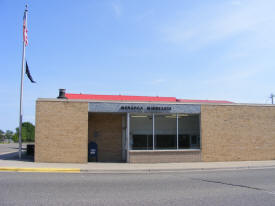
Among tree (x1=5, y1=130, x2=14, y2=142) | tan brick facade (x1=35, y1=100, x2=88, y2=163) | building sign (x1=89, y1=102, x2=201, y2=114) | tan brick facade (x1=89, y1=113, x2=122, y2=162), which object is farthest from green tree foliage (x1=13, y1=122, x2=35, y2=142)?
building sign (x1=89, y1=102, x2=201, y2=114)

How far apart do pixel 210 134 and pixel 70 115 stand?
879 cm

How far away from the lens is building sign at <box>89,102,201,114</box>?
697 inches

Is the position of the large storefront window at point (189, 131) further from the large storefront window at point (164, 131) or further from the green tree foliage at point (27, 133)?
the green tree foliage at point (27, 133)

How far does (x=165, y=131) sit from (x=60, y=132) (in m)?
6.98

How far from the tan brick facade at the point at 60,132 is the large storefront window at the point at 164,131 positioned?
10.8ft

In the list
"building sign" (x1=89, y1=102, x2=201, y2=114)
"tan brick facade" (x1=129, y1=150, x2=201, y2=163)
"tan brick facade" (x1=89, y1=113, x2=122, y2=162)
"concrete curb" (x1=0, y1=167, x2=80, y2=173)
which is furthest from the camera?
"tan brick facade" (x1=89, y1=113, x2=122, y2=162)

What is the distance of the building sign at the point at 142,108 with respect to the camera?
1770 centimetres

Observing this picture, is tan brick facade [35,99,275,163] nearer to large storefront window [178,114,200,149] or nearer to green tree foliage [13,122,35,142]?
large storefront window [178,114,200,149]

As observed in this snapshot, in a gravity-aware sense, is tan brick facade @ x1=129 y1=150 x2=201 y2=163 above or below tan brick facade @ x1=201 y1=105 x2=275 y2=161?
below

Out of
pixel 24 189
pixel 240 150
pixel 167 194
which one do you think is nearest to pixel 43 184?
pixel 24 189

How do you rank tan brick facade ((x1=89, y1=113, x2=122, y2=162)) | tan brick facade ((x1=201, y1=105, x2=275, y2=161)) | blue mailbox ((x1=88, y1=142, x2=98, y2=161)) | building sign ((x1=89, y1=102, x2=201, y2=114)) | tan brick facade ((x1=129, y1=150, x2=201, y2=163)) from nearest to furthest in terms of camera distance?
building sign ((x1=89, y1=102, x2=201, y2=114)) < tan brick facade ((x1=129, y1=150, x2=201, y2=163)) < blue mailbox ((x1=88, y1=142, x2=98, y2=161)) < tan brick facade ((x1=201, y1=105, x2=275, y2=161)) < tan brick facade ((x1=89, y1=113, x2=122, y2=162))

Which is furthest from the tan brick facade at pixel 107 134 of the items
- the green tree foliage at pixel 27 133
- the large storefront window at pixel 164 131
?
the green tree foliage at pixel 27 133

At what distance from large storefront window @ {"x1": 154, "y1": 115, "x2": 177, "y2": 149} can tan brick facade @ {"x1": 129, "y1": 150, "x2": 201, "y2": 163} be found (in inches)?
35.5

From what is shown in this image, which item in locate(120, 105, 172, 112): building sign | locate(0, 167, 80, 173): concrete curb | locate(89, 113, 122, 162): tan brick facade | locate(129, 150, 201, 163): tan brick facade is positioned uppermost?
locate(120, 105, 172, 112): building sign
